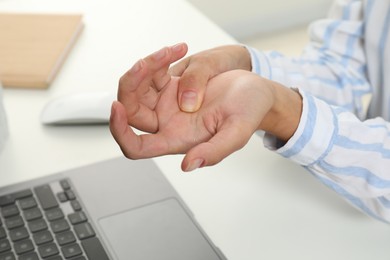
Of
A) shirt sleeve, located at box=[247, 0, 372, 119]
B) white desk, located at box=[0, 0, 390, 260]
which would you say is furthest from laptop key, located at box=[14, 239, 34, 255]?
shirt sleeve, located at box=[247, 0, 372, 119]

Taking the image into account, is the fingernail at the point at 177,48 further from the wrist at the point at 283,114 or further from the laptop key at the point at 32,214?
the laptop key at the point at 32,214

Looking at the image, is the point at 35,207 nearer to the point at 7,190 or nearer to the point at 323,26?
the point at 7,190

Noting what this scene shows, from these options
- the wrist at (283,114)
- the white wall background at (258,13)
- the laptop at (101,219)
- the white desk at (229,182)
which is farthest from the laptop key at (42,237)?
the white wall background at (258,13)

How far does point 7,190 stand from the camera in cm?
73

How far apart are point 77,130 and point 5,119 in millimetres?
87

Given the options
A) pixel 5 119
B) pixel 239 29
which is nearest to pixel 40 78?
pixel 5 119

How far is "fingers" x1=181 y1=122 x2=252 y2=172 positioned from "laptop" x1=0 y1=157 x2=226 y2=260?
14cm

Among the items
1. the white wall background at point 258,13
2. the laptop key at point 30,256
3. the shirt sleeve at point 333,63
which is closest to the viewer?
the laptop key at point 30,256

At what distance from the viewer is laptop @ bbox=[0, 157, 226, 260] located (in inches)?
25.4

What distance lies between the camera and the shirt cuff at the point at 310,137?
0.69m

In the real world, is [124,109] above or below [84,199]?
above

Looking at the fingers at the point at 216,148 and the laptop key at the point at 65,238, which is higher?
the fingers at the point at 216,148

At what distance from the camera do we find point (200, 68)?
27.0 inches

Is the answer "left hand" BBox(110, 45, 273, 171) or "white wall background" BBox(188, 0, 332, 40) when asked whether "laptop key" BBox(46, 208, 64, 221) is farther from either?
"white wall background" BBox(188, 0, 332, 40)
